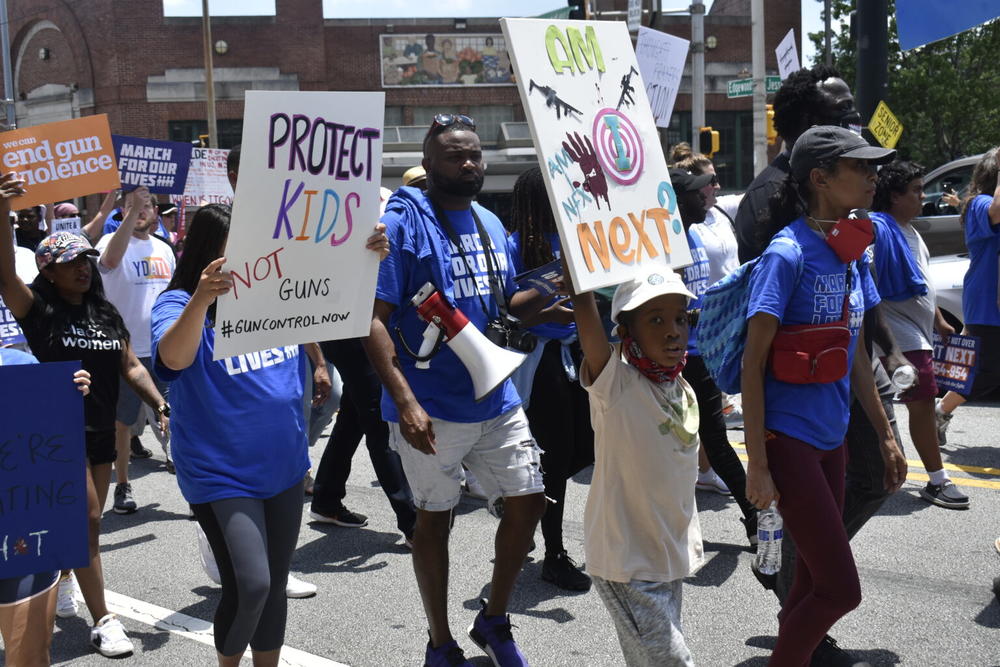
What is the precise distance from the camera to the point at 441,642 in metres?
3.93

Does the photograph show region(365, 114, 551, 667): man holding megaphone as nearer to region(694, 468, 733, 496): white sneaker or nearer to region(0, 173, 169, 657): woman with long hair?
region(0, 173, 169, 657): woman with long hair

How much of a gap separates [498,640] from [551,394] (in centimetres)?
140

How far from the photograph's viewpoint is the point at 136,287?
7254mm

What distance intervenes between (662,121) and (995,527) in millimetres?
4413

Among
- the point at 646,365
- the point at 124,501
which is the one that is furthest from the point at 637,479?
the point at 124,501

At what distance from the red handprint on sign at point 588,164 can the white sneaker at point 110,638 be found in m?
2.71

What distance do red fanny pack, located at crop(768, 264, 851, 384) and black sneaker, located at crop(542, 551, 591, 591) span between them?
1.86 meters

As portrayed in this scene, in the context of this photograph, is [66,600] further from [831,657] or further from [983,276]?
[983,276]

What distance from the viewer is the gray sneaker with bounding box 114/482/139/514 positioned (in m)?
6.55

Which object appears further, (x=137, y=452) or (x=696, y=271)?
(x=137, y=452)

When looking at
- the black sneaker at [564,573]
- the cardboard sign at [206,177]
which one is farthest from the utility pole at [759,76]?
the black sneaker at [564,573]

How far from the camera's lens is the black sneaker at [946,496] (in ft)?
19.5

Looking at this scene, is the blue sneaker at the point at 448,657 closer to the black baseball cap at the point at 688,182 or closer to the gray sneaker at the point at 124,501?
the black baseball cap at the point at 688,182

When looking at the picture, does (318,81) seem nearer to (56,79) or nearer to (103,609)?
(56,79)
